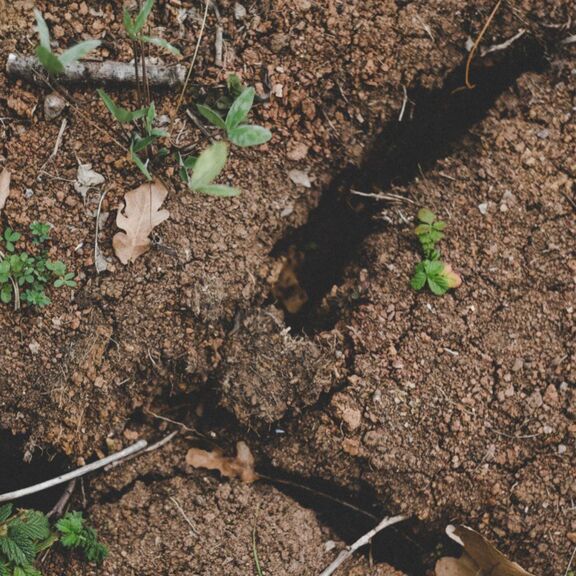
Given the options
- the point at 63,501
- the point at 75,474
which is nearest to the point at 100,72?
the point at 75,474

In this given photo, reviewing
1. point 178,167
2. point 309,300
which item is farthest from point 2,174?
point 309,300

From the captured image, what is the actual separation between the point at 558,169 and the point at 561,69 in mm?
374

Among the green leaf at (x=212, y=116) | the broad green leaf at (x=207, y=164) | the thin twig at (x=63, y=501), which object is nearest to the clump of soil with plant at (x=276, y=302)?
the thin twig at (x=63, y=501)

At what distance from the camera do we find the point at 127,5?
81.4 inches

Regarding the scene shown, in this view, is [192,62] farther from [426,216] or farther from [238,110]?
[426,216]

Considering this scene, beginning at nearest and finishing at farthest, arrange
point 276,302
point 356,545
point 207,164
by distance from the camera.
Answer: point 207,164
point 356,545
point 276,302

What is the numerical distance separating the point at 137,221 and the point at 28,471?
953 millimetres

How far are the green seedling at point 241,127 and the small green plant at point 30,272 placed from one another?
69 centimetres

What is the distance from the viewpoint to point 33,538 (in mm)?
1935

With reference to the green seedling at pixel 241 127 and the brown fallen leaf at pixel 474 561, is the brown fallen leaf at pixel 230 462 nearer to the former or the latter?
the brown fallen leaf at pixel 474 561

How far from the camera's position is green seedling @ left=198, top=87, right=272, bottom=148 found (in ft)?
6.09

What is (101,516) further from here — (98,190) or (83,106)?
(83,106)

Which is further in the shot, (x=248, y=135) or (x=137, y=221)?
(x=137, y=221)

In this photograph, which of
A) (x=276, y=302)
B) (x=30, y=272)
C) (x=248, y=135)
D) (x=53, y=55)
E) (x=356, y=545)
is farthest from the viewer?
(x=276, y=302)
